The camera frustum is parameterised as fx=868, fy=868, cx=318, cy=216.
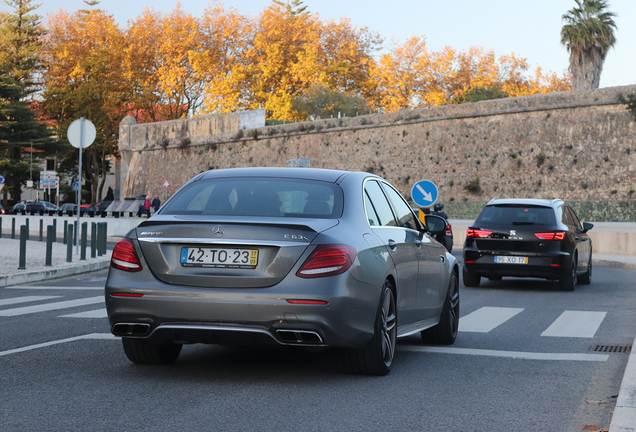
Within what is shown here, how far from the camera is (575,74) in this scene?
49.0 meters

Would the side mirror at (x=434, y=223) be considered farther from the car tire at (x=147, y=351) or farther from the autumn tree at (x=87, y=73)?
the autumn tree at (x=87, y=73)

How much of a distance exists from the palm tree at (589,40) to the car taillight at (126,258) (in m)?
45.8

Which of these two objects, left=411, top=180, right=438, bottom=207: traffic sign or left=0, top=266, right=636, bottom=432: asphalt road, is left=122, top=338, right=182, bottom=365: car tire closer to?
left=0, top=266, right=636, bottom=432: asphalt road

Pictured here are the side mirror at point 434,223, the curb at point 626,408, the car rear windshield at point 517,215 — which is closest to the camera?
the curb at point 626,408

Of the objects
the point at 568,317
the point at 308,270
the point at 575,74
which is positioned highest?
the point at 575,74

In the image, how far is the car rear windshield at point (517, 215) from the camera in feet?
47.5

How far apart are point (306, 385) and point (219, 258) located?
3.50ft

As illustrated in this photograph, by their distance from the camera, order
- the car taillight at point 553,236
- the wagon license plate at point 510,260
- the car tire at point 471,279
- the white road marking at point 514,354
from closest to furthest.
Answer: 1. the white road marking at point 514,354
2. the car taillight at point 553,236
3. the wagon license plate at point 510,260
4. the car tire at point 471,279

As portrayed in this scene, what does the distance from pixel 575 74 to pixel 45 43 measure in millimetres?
45771

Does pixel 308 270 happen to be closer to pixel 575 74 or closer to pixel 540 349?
pixel 540 349

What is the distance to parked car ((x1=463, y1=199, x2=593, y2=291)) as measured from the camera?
1424 centimetres

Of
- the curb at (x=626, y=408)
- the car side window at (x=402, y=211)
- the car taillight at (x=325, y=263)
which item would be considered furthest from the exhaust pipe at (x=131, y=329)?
the curb at (x=626, y=408)

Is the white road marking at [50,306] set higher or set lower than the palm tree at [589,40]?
lower

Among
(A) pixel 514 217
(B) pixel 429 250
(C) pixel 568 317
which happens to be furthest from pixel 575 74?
(B) pixel 429 250
